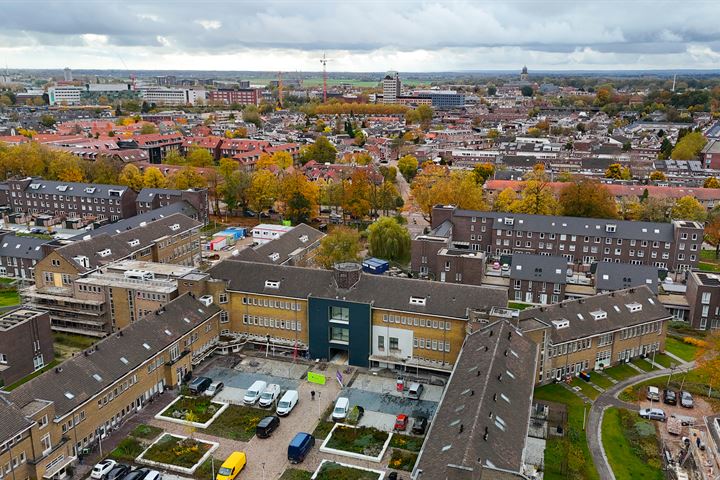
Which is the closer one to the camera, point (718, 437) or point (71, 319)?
point (718, 437)

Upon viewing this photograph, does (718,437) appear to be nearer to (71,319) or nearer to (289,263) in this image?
(289,263)

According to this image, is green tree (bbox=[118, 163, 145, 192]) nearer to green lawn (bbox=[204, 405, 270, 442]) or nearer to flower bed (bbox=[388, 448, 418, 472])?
green lawn (bbox=[204, 405, 270, 442])

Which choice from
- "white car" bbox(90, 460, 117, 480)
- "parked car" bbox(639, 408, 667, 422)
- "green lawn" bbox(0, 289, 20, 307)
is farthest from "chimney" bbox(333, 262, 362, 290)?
"green lawn" bbox(0, 289, 20, 307)

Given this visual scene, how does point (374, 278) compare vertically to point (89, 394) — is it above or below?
above

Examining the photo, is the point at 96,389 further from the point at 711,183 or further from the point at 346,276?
the point at 711,183

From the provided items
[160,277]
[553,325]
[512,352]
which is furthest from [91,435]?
[553,325]

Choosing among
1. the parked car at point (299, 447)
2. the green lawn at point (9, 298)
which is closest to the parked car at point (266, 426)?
the parked car at point (299, 447)

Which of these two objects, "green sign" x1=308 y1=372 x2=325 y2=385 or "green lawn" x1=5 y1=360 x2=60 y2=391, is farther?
"green sign" x1=308 y1=372 x2=325 y2=385
